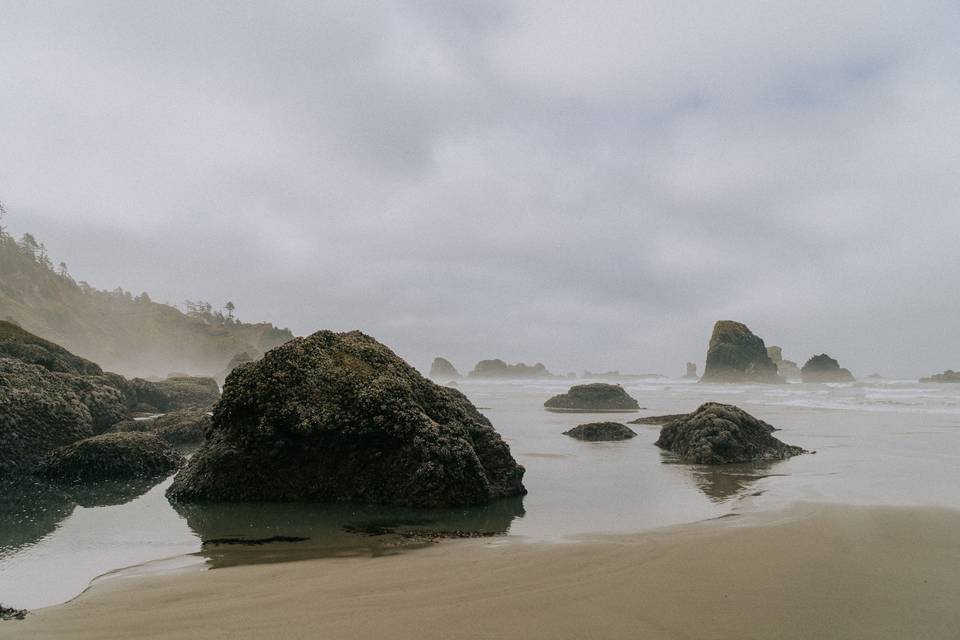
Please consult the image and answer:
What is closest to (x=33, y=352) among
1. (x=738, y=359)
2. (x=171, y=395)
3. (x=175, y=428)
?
(x=175, y=428)

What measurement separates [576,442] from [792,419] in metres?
9.91

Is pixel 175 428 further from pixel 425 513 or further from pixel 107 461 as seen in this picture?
pixel 425 513

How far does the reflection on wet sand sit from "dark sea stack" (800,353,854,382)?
243ft

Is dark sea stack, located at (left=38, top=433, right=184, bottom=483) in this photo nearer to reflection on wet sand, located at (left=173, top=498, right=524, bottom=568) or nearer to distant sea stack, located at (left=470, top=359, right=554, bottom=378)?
reflection on wet sand, located at (left=173, top=498, right=524, bottom=568)

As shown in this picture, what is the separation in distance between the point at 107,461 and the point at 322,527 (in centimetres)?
542

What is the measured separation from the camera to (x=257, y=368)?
314 inches

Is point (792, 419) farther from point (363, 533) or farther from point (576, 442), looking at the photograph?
point (363, 533)

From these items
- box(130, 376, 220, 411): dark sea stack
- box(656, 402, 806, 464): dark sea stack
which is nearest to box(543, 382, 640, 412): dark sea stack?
box(656, 402, 806, 464): dark sea stack

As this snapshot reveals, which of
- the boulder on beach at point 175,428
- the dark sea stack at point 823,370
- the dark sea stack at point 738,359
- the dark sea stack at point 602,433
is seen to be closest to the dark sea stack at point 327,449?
the boulder on beach at point 175,428

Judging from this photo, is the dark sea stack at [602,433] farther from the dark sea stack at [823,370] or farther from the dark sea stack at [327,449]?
the dark sea stack at [823,370]

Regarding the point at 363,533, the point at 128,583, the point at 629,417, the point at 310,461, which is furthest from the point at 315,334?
the point at 629,417

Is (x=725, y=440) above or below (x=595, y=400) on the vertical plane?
above

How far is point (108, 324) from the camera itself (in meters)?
86.5

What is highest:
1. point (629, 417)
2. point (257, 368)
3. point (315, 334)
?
point (315, 334)
